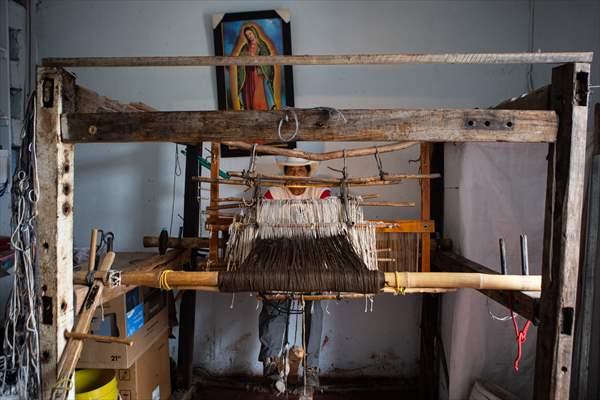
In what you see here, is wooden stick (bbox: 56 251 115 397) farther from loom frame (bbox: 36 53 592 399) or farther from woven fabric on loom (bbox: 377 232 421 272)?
woven fabric on loom (bbox: 377 232 421 272)

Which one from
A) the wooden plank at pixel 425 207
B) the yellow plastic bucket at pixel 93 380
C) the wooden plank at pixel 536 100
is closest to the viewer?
the wooden plank at pixel 536 100

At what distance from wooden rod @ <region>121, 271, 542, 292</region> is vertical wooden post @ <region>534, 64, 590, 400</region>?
0.09 m

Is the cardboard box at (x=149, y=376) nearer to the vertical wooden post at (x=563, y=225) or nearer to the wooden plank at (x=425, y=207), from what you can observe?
the wooden plank at (x=425, y=207)

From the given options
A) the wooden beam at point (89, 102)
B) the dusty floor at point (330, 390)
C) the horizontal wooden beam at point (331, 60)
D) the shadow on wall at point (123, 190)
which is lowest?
the dusty floor at point (330, 390)

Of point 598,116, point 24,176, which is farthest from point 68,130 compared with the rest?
point 598,116

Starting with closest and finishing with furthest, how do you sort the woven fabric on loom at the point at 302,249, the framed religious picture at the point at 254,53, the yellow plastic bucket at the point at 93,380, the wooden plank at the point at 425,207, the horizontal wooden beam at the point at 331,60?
the horizontal wooden beam at the point at 331,60 < the woven fabric on loom at the point at 302,249 < the yellow plastic bucket at the point at 93,380 < the wooden plank at the point at 425,207 < the framed religious picture at the point at 254,53

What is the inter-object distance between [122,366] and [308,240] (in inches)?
51.4

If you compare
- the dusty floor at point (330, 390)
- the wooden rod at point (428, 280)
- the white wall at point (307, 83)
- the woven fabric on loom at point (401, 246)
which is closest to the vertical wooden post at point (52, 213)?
the wooden rod at point (428, 280)

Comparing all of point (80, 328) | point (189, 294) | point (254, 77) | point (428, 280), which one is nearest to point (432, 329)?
point (428, 280)

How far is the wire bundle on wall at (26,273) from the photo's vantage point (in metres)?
1.20

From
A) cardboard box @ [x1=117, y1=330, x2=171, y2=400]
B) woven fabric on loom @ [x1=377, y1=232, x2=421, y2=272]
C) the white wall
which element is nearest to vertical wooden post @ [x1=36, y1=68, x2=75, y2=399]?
cardboard box @ [x1=117, y1=330, x2=171, y2=400]

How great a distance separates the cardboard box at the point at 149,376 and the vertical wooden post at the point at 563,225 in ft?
6.82

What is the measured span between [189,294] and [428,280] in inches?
68.6

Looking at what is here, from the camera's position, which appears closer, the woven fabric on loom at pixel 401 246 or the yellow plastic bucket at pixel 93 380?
the yellow plastic bucket at pixel 93 380
